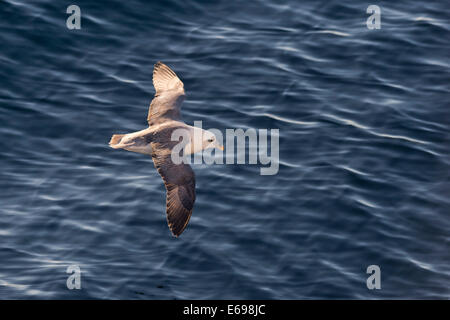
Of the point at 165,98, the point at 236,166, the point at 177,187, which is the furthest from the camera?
the point at 236,166

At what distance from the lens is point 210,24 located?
69.6ft

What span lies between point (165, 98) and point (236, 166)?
209cm

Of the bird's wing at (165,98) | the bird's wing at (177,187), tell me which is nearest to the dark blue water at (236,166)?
the bird's wing at (177,187)

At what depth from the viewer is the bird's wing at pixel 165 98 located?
1583 cm

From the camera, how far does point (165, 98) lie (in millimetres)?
16172

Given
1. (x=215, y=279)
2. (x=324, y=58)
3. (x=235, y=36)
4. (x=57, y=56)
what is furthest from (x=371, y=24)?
(x=215, y=279)

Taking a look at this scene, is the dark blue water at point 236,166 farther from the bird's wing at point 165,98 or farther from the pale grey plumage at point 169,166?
the bird's wing at point 165,98

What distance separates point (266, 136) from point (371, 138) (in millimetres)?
2159

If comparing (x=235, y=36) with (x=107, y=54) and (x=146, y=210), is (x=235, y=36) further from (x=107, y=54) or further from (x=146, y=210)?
(x=146, y=210)

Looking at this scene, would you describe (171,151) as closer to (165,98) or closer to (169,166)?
(169,166)

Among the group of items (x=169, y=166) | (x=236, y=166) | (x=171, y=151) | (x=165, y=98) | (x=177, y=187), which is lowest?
(x=177, y=187)

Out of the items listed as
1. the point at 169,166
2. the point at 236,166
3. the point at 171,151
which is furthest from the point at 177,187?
the point at 236,166
